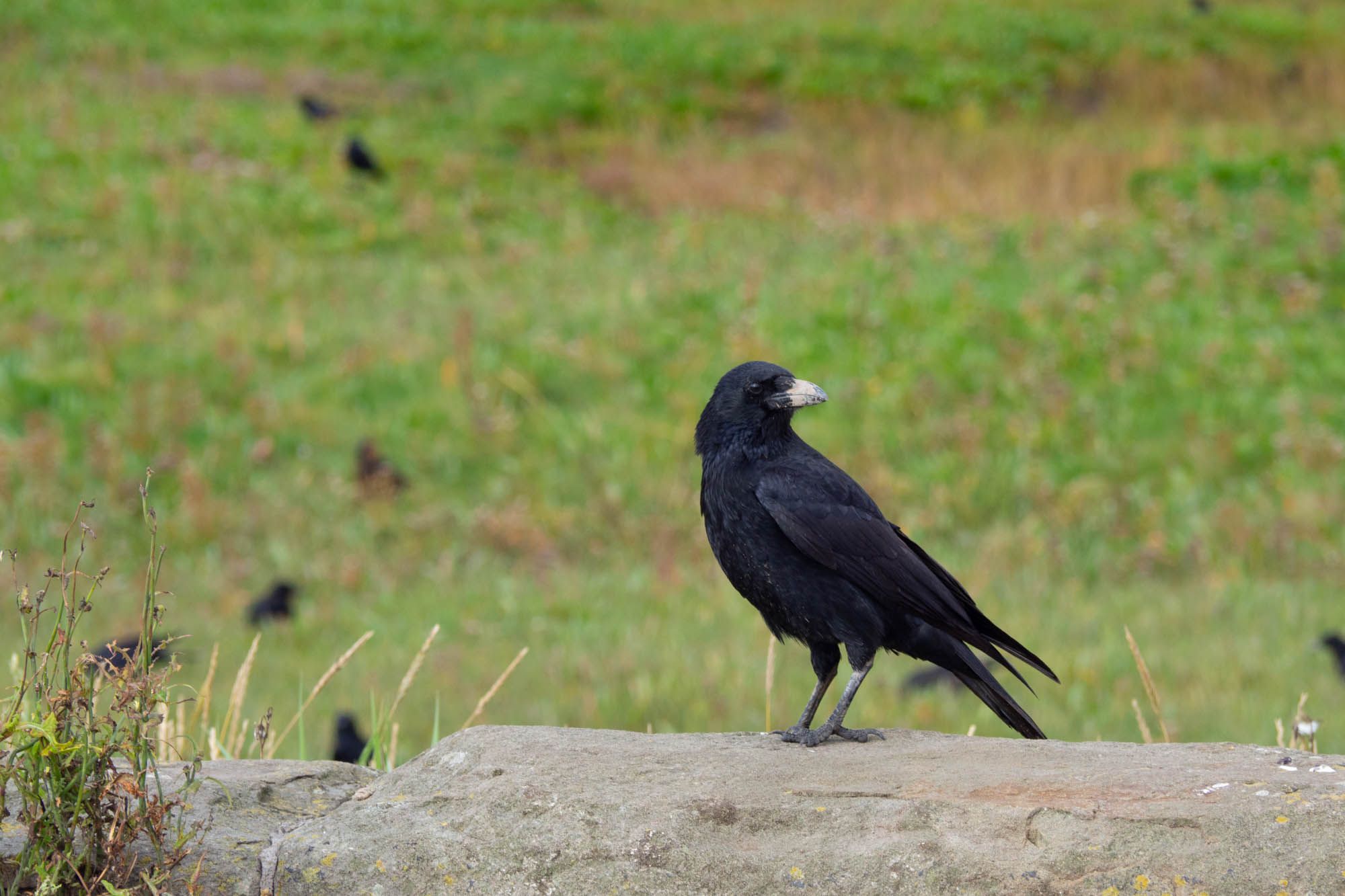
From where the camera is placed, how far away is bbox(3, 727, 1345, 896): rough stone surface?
2.87 metres

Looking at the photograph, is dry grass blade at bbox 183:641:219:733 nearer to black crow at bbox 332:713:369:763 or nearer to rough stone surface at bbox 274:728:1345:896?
rough stone surface at bbox 274:728:1345:896

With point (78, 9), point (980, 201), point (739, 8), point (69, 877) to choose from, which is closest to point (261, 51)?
point (78, 9)

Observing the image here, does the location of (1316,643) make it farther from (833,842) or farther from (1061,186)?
(1061,186)

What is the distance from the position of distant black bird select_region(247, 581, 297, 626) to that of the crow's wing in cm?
724

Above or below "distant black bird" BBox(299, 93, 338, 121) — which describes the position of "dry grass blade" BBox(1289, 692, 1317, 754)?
below

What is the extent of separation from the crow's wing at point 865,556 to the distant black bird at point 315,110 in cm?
2064

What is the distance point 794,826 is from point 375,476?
1023cm

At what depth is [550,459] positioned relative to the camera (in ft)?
44.3

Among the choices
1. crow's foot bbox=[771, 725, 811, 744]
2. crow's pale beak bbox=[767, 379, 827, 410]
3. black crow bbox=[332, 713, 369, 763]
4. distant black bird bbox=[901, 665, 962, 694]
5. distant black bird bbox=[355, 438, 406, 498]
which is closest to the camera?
crow's foot bbox=[771, 725, 811, 744]

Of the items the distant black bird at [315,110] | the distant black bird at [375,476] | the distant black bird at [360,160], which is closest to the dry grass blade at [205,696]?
the distant black bird at [375,476]

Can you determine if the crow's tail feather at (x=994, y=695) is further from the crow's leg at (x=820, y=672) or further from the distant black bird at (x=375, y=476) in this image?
the distant black bird at (x=375, y=476)

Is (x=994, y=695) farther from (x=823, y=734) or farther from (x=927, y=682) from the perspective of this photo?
(x=927, y=682)

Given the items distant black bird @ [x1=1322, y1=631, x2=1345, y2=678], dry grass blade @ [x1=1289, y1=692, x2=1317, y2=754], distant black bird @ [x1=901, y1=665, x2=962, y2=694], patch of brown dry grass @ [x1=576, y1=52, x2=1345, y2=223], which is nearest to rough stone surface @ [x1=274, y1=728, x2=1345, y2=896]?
dry grass blade @ [x1=1289, y1=692, x2=1317, y2=754]

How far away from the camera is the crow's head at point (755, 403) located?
439 centimetres
